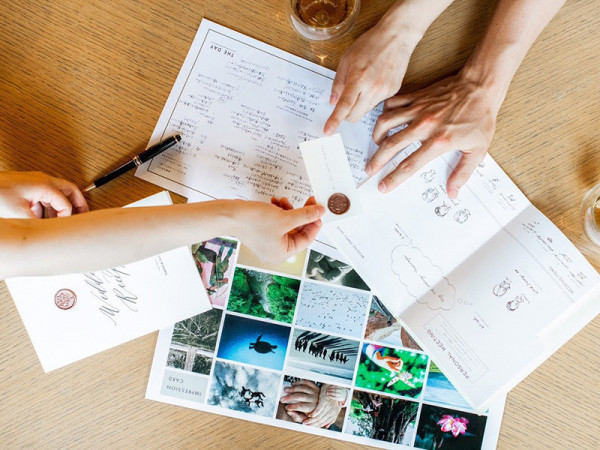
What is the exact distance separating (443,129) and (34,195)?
2.02ft

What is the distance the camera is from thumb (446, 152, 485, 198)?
75 centimetres

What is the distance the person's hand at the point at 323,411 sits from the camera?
78 centimetres

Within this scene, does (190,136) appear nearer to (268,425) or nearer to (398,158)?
Result: (398,158)

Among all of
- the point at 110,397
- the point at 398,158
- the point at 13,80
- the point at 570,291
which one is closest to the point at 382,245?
the point at 398,158

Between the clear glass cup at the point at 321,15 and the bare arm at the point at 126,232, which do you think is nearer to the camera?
the bare arm at the point at 126,232

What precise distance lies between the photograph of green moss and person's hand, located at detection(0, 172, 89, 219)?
27 cm

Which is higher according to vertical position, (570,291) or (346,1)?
(346,1)

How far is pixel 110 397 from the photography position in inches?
30.9

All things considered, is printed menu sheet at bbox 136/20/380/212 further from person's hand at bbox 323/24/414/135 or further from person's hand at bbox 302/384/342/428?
person's hand at bbox 302/384/342/428

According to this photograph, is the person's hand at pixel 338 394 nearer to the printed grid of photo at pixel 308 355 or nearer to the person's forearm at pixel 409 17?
the printed grid of photo at pixel 308 355

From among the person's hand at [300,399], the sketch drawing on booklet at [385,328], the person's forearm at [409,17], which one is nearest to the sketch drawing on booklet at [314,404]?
the person's hand at [300,399]

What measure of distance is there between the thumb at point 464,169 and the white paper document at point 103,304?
43 cm

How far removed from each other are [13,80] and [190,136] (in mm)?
293

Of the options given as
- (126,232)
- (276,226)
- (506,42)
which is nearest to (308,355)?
(276,226)
